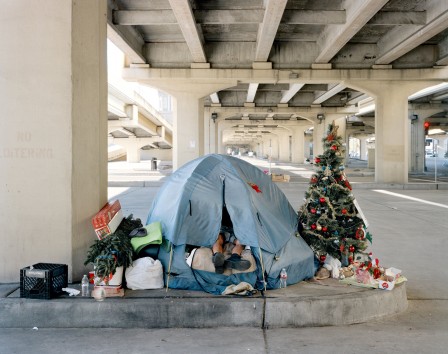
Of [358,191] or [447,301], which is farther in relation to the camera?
[358,191]

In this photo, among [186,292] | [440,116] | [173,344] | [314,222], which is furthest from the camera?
[440,116]

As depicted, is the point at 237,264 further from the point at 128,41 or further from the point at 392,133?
the point at 392,133

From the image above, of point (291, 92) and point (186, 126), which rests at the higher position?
point (291, 92)

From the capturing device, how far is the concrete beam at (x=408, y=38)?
1579 cm

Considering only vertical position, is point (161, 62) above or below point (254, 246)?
above

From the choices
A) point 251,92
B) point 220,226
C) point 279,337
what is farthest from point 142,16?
point 251,92

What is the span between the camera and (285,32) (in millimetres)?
19703

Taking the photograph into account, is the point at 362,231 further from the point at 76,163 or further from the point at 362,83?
the point at 362,83

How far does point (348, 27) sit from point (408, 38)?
3.36m

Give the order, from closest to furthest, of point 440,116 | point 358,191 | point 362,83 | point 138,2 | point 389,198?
point 138,2 < point 389,198 < point 358,191 < point 362,83 < point 440,116

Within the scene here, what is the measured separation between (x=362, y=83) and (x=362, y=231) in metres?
18.9

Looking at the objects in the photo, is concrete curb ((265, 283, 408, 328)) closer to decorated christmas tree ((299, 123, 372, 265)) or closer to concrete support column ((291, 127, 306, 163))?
decorated christmas tree ((299, 123, 372, 265))

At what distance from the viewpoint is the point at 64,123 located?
224 inches

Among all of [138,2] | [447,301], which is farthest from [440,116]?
[447,301]
